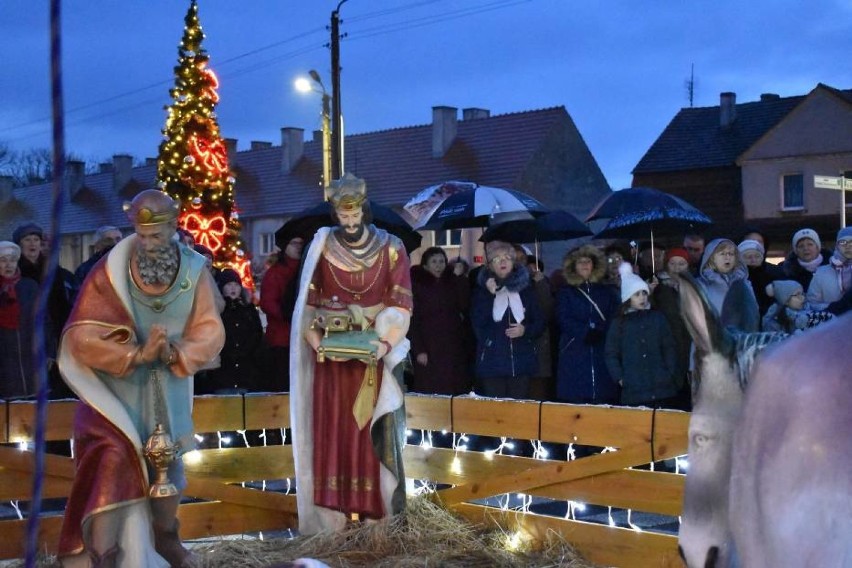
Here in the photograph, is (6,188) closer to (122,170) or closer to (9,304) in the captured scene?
(122,170)

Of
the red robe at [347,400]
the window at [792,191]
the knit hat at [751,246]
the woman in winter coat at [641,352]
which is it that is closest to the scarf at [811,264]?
the knit hat at [751,246]

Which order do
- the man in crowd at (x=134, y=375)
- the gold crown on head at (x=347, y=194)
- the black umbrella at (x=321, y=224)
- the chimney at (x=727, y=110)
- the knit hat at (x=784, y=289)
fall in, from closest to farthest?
the man in crowd at (x=134, y=375)
the gold crown on head at (x=347, y=194)
the knit hat at (x=784, y=289)
the black umbrella at (x=321, y=224)
the chimney at (x=727, y=110)

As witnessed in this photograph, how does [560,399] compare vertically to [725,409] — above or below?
below

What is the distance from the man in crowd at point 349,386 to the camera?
6.64m

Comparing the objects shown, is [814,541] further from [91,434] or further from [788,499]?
[91,434]

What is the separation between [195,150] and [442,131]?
72.8 feet

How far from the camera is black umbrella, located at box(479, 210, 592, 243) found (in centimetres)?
1134

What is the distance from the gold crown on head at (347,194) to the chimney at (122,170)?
43736 mm

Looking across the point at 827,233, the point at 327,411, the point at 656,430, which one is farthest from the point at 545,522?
the point at 827,233

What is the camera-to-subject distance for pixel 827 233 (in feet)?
114

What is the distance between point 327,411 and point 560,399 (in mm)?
2524

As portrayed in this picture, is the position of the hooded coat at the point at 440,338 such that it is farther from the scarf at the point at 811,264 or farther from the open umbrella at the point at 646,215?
the scarf at the point at 811,264

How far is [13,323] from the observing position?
335 inches

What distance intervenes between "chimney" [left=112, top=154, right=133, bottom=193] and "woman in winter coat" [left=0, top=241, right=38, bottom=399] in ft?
136
